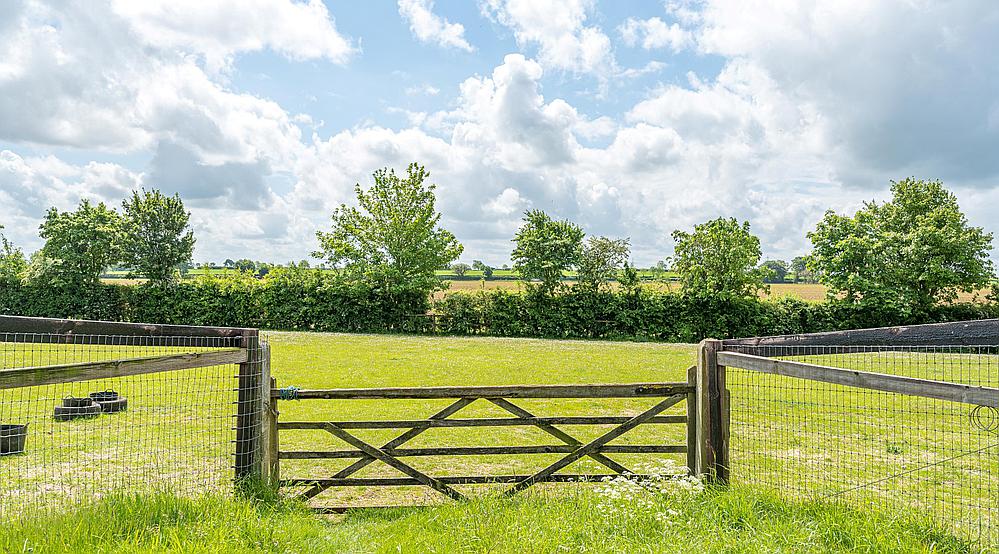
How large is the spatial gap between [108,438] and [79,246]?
84.5ft

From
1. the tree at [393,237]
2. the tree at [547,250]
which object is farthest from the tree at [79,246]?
the tree at [547,250]

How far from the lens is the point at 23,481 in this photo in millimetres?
6574

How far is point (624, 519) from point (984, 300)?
26.4 meters

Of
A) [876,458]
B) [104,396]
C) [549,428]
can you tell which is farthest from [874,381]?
[104,396]

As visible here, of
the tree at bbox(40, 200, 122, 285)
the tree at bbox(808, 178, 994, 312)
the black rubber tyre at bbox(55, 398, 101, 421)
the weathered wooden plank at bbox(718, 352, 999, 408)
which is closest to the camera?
the weathered wooden plank at bbox(718, 352, 999, 408)

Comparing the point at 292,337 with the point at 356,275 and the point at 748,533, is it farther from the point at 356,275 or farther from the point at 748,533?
the point at 748,533

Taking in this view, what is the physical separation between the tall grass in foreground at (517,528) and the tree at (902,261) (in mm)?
22914

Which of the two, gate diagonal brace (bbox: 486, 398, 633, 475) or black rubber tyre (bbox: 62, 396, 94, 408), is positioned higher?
gate diagonal brace (bbox: 486, 398, 633, 475)

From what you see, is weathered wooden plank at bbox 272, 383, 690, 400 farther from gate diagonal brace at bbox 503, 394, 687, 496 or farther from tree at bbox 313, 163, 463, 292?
tree at bbox 313, 163, 463, 292

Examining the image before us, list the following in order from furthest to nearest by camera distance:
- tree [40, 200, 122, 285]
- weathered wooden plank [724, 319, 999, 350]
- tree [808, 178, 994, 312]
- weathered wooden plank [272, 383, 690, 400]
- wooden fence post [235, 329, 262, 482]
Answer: tree [40, 200, 122, 285] → tree [808, 178, 994, 312] → weathered wooden plank [272, 383, 690, 400] → wooden fence post [235, 329, 262, 482] → weathered wooden plank [724, 319, 999, 350]

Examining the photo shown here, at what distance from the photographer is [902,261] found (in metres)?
24.8

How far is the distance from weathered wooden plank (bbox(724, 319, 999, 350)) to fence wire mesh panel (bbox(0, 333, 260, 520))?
429cm

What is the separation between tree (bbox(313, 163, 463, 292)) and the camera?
28.1 meters

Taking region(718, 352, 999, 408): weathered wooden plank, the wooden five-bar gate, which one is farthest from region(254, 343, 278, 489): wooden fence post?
region(718, 352, 999, 408): weathered wooden plank
